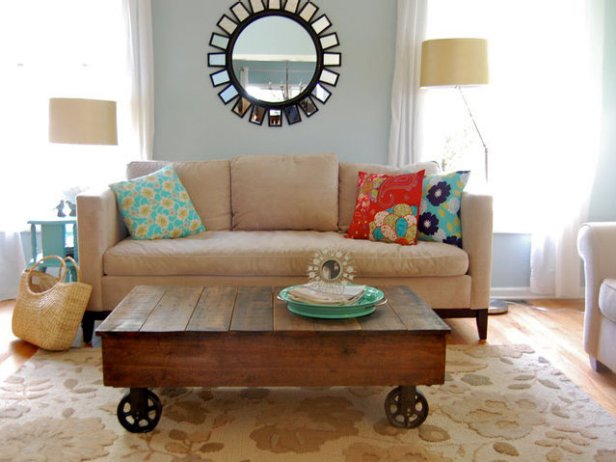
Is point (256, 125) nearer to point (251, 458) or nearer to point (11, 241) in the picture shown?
point (11, 241)

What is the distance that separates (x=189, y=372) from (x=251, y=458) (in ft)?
1.16

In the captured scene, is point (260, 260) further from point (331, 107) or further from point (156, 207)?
point (331, 107)

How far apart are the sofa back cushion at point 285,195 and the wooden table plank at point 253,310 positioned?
42.7 inches

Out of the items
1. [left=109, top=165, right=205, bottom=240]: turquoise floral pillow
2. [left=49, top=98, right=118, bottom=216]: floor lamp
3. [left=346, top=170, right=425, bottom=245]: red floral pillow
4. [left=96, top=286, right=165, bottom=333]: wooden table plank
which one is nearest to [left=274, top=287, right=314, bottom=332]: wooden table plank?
[left=96, top=286, right=165, bottom=333]: wooden table plank

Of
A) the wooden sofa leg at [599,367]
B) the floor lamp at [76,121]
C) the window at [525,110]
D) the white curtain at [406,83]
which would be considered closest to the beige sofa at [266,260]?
the floor lamp at [76,121]

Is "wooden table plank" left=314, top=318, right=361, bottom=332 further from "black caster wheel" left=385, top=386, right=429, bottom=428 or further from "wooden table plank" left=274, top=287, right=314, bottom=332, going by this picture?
"black caster wheel" left=385, top=386, right=429, bottom=428

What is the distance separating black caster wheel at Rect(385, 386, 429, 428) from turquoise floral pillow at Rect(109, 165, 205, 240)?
1.66m

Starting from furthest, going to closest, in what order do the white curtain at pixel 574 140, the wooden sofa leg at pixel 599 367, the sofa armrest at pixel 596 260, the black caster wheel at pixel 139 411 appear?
the white curtain at pixel 574 140 < the wooden sofa leg at pixel 599 367 < the sofa armrest at pixel 596 260 < the black caster wheel at pixel 139 411

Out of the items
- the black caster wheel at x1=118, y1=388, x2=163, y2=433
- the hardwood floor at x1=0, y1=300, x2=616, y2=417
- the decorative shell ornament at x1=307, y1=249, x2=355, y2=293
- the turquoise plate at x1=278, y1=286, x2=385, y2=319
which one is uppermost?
the decorative shell ornament at x1=307, y1=249, x2=355, y2=293

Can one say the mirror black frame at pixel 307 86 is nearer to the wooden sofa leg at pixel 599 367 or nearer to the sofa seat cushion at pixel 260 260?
the sofa seat cushion at pixel 260 260

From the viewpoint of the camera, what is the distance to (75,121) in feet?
11.6

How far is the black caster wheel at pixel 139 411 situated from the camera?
88.4 inches

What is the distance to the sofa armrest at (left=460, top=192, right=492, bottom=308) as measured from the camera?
3.23 meters

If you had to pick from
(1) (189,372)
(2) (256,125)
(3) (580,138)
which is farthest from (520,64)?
(1) (189,372)
